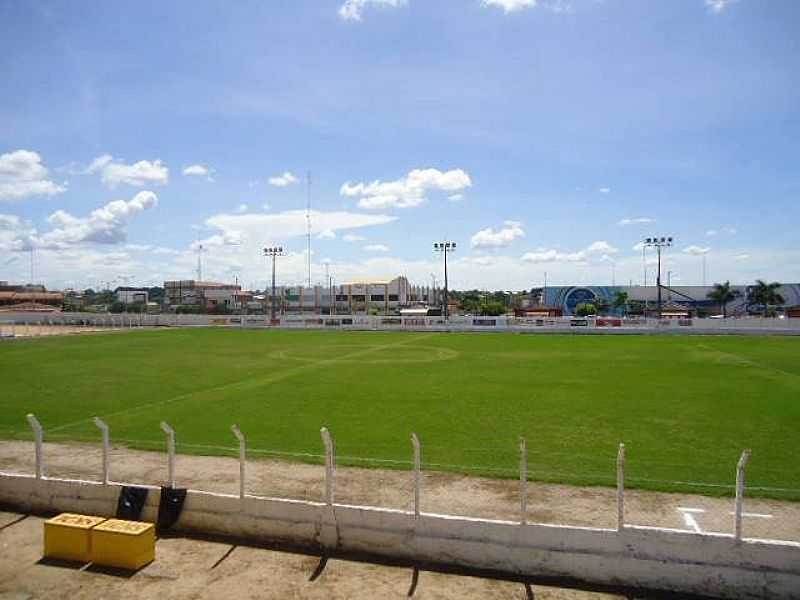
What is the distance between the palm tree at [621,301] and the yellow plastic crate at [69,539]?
129983mm

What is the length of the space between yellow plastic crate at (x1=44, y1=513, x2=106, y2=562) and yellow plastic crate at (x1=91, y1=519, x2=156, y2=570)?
0.13m

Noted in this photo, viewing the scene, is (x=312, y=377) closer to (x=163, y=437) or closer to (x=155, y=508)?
(x=163, y=437)

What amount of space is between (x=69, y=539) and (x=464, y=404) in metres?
14.7

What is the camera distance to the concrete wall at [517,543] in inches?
332

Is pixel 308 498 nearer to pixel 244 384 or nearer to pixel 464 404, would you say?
pixel 464 404

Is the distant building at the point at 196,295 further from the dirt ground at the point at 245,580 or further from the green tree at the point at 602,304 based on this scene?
the dirt ground at the point at 245,580

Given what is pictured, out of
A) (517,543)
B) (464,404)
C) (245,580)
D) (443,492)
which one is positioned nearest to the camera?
(245,580)

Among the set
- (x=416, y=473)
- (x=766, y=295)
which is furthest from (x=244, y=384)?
(x=766, y=295)

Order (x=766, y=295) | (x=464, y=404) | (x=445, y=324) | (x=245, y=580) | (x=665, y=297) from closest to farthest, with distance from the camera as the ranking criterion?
(x=245, y=580) < (x=464, y=404) < (x=445, y=324) < (x=766, y=295) < (x=665, y=297)

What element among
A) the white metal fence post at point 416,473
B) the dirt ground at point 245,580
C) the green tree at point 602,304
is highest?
the green tree at point 602,304

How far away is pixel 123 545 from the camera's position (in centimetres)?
938

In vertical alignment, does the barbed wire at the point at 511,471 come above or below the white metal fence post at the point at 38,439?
below

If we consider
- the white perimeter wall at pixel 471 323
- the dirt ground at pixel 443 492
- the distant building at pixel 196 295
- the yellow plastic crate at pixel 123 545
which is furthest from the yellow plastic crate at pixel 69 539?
the distant building at pixel 196 295

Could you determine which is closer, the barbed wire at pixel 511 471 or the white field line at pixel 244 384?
the barbed wire at pixel 511 471
